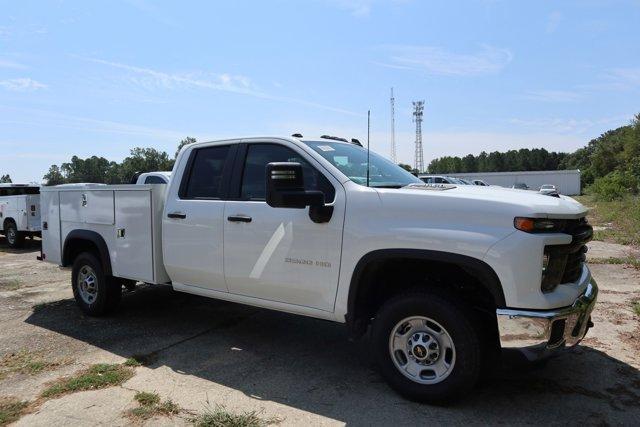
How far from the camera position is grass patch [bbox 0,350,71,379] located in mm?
4594

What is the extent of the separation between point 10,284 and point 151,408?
649cm

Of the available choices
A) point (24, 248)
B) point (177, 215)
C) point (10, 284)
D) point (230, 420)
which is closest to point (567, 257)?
point (230, 420)

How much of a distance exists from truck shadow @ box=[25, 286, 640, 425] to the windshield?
1695 mm

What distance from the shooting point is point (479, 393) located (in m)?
3.92

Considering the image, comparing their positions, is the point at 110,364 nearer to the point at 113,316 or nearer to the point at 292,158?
the point at 113,316

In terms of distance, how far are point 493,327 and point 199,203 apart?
2.92 m

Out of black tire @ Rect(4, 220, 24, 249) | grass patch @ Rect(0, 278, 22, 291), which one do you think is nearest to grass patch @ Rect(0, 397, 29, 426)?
grass patch @ Rect(0, 278, 22, 291)

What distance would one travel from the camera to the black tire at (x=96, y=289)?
602 cm

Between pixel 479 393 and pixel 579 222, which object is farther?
pixel 479 393

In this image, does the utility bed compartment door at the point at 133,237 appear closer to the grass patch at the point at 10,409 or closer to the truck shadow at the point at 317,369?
the truck shadow at the point at 317,369

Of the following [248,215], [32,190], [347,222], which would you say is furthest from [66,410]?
[32,190]

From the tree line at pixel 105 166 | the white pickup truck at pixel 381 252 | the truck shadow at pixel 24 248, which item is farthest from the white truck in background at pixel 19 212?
the tree line at pixel 105 166

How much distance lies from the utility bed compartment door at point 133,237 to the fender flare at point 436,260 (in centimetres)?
248

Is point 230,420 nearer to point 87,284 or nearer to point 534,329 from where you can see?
point 534,329
